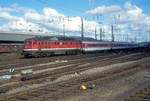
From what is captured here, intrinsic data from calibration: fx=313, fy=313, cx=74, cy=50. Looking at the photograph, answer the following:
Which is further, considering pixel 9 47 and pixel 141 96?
pixel 9 47

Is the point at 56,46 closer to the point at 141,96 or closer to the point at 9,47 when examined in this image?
the point at 9,47

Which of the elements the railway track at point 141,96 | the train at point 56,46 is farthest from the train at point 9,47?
the railway track at point 141,96

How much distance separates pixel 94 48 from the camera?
204 feet

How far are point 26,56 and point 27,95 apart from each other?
32.0m

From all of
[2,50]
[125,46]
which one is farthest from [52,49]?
[125,46]

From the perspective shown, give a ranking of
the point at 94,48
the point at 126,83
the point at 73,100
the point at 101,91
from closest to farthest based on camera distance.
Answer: the point at 73,100 < the point at 101,91 < the point at 126,83 < the point at 94,48

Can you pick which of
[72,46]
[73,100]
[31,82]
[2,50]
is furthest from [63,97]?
[2,50]

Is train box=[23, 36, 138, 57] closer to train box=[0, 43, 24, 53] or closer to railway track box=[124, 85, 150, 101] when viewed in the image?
train box=[0, 43, 24, 53]

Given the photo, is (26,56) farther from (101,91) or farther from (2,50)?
(101,91)

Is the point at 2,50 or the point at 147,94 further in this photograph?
the point at 2,50

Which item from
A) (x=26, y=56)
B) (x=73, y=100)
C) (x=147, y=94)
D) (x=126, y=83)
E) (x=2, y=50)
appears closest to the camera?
(x=73, y=100)

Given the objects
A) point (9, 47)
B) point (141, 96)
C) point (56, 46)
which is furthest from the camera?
point (9, 47)

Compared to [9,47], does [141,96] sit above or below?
above

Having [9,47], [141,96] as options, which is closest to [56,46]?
[9,47]
